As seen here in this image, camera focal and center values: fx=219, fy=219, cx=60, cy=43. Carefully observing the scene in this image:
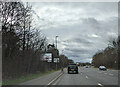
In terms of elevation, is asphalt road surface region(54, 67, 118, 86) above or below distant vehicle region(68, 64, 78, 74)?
below

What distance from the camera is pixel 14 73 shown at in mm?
27547

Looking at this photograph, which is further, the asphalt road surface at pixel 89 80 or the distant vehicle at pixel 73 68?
the distant vehicle at pixel 73 68

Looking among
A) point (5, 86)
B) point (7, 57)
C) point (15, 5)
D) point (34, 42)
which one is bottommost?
point (5, 86)

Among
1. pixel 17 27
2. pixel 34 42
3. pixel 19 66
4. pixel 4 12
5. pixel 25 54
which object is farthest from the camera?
pixel 34 42

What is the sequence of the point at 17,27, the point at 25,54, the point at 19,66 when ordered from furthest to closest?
the point at 25,54 < the point at 19,66 < the point at 17,27

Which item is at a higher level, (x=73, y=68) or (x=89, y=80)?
(x=73, y=68)

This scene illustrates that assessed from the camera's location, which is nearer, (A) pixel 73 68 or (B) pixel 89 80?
(B) pixel 89 80

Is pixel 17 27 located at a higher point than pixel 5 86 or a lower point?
higher

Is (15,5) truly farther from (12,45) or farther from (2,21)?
(12,45)

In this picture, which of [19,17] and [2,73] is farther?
[19,17]

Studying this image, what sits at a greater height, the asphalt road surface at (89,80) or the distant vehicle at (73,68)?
the distant vehicle at (73,68)

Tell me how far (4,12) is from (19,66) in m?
8.26

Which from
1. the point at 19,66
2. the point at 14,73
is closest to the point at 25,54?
the point at 19,66

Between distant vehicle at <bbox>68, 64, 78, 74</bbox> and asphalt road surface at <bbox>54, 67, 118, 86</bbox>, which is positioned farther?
distant vehicle at <bbox>68, 64, 78, 74</bbox>
